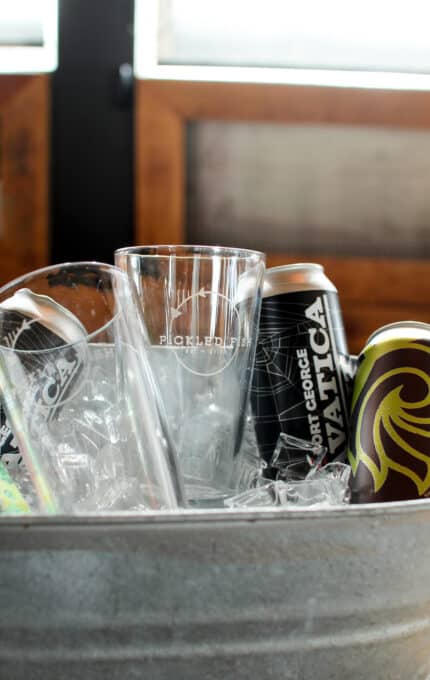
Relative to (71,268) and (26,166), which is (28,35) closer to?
(26,166)

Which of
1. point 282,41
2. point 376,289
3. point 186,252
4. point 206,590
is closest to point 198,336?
point 186,252

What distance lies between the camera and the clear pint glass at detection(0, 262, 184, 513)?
42cm

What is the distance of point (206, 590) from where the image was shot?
331 millimetres

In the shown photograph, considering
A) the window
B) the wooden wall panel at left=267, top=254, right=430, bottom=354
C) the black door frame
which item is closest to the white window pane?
the black door frame

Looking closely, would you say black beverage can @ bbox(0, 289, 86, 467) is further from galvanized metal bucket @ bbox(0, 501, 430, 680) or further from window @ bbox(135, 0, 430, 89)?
window @ bbox(135, 0, 430, 89)

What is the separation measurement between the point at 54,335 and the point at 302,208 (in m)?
1.75

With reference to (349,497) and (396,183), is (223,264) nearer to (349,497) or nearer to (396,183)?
(349,497)

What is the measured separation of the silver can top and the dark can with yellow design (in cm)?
8

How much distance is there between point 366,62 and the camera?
7.20 ft

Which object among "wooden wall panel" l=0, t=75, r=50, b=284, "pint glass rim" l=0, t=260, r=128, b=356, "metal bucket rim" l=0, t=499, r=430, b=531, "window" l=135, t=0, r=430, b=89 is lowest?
"wooden wall panel" l=0, t=75, r=50, b=284

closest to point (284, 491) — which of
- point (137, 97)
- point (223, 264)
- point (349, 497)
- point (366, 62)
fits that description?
point (349, 497)

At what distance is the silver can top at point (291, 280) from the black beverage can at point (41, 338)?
0.51ft

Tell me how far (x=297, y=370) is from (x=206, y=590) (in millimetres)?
269

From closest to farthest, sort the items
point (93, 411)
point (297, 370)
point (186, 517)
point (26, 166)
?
point (186, 517) < point (93, 411) < point (297, 370) < point (26, 166)
